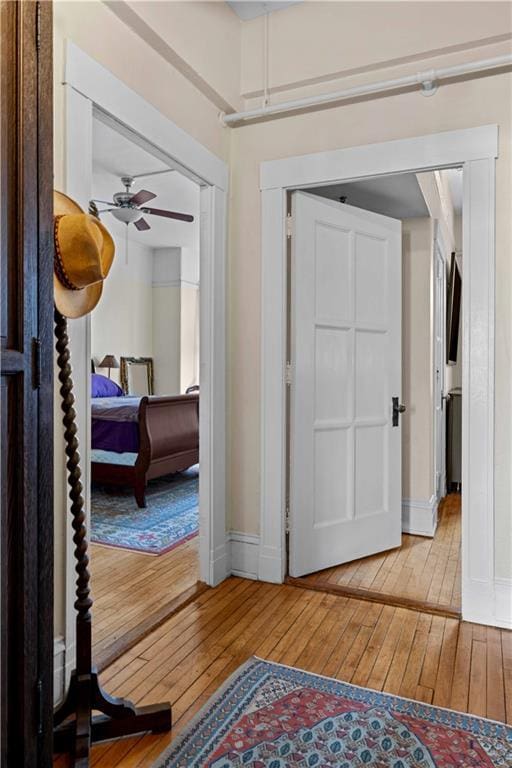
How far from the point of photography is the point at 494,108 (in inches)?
92.1

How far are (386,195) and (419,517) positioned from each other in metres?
2.20

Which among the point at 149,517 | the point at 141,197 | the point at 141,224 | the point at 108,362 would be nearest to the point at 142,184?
the point at 141,224

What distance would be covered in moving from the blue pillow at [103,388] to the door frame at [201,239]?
3.87 metres

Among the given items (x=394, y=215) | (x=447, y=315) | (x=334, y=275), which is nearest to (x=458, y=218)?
(x=447, y=315)

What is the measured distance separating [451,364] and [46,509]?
516cm

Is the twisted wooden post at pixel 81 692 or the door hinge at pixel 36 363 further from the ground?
the door hinge at pixel 36 363

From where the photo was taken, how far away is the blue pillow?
20.7ft

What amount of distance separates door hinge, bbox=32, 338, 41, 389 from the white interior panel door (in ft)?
5.90

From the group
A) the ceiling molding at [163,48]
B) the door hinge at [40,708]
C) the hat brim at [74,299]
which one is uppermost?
the ceiling molding at [163,48]

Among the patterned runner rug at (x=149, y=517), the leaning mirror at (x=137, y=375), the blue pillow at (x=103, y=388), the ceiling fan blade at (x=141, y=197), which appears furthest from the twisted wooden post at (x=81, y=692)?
the leaning mirror at (x=137, y=375)

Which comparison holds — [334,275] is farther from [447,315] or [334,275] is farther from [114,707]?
[447,315]

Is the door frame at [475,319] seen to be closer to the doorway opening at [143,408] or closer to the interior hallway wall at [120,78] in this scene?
the interior hallway wall at [120,78]

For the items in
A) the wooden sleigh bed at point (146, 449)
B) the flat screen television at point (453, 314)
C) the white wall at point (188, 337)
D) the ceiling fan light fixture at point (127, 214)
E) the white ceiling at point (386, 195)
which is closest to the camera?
the white ceiling at point (386, 195)

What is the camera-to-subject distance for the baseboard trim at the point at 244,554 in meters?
2.82
